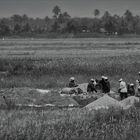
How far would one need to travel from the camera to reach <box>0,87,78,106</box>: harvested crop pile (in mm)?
21266

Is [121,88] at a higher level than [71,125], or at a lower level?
lower

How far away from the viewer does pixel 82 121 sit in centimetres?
1570

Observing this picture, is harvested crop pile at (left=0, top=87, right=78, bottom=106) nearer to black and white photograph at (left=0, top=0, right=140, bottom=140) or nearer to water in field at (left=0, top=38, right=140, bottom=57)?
black and white photograph at (left=0, top=0, right=140, bottom=140)

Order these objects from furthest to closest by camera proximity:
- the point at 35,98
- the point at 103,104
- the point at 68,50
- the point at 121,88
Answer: the point at 68,50, the point at 121,88, the point at 35,98, the point at 103,104

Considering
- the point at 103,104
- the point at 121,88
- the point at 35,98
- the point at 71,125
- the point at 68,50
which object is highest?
the point at 71,125

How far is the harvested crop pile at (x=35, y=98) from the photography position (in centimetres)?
2127

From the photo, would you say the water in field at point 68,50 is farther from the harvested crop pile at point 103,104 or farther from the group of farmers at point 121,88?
the harvested crop pile at point 103,104

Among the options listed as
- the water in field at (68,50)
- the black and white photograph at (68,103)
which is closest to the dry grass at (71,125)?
the black and white photograph at (68,103)

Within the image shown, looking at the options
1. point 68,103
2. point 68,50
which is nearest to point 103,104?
point 68,103

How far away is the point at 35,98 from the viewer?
2212 centimetres

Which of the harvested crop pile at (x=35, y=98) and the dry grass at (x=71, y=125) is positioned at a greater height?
the dry grass at (x=71, y=125)

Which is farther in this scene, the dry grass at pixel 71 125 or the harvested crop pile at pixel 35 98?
the harvested crop pile at pixel 35 98

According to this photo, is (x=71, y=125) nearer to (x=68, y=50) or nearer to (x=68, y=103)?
(x=68, y=103)

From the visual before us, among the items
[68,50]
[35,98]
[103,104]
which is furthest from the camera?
[68,50]
